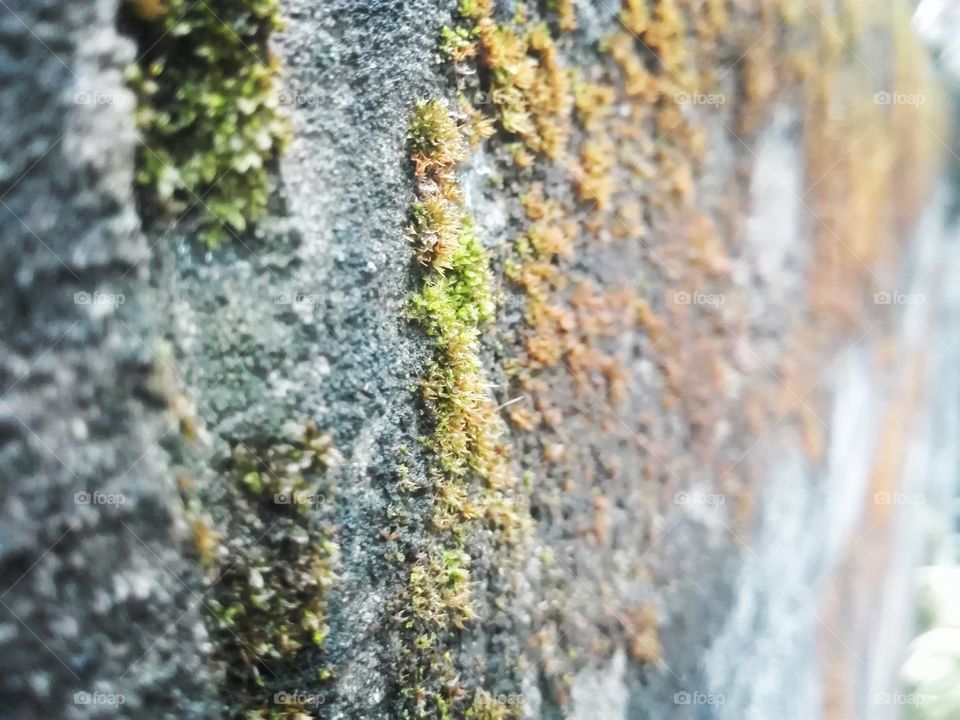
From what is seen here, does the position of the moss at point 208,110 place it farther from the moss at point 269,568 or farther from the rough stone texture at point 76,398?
the moss at point 269,568

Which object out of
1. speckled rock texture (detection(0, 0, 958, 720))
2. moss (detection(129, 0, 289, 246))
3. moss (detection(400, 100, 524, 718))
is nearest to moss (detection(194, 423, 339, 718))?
speckled rock texture (detection(0, 0, 958, 720))

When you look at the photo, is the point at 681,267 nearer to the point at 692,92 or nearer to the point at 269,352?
the point at 692,92

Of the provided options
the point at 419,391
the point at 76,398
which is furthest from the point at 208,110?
the point at 419,391

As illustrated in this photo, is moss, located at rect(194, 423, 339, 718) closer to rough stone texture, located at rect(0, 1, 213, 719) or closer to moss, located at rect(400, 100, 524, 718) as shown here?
rough stone texture, located at rect(0, 1, 213, 719)

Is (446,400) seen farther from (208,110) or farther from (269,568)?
(208,110)

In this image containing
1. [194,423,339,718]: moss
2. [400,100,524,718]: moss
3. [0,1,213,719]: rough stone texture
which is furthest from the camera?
[400,100,524,718]: moss

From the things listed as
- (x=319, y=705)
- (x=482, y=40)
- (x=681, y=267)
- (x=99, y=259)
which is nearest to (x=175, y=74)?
(x=99, y=259)
